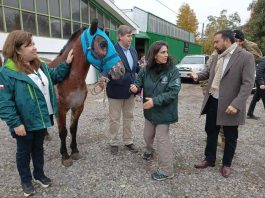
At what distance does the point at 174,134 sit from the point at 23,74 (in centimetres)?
338

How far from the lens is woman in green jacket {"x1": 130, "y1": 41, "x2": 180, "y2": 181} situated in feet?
9.68

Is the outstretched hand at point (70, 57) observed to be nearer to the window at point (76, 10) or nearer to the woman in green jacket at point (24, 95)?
the woman in green jacket at point (24, 95)

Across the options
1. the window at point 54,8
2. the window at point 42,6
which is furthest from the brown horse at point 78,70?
the window at point 54,8

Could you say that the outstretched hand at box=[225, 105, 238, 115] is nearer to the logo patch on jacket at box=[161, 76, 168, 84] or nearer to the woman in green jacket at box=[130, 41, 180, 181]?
the woman in green jacket at box=[130, 41, 180, 181]

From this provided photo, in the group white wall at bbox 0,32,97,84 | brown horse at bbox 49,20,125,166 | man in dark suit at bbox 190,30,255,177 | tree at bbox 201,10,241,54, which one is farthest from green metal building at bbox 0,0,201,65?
tree at bbox 201,10,241,54

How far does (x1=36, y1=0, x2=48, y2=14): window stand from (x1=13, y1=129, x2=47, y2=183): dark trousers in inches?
352

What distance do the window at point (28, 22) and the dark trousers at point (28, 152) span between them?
26.8ft

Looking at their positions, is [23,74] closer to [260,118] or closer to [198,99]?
[260,118]

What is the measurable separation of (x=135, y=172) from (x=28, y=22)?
28.2ft

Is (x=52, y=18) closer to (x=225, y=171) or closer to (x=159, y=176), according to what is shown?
(x=159, y=176)

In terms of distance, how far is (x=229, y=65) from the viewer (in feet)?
9.81

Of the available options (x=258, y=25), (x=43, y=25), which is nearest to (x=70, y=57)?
(x=43, y=25)

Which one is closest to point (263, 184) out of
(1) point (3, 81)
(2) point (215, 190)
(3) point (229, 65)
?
(2) point (215, 190)

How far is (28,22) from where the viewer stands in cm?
977
